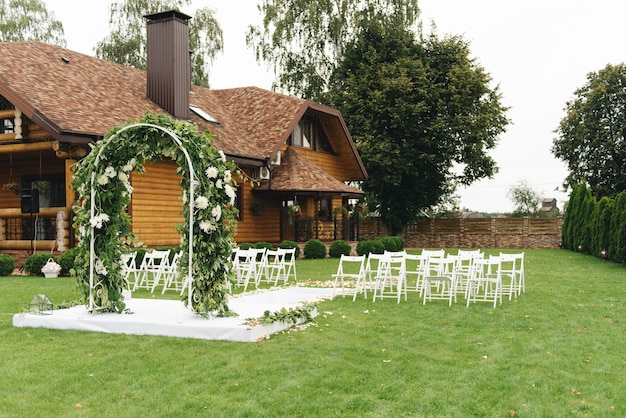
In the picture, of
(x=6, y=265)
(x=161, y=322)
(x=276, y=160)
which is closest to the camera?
(x=161, y=322)

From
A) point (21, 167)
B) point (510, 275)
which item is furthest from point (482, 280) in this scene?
point (21, 167)

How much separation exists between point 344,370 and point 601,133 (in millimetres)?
34907

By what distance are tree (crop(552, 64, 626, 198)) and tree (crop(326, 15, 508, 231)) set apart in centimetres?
774

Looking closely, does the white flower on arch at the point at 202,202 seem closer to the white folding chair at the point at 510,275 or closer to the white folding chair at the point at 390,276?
the white folding chair at the point at 390,276

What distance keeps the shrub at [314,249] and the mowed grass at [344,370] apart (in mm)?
12933

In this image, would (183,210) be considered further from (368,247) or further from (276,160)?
(368,247)

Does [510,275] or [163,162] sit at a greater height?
[163,162]

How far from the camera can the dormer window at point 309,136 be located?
85.7ft

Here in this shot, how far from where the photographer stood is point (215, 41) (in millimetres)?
36188

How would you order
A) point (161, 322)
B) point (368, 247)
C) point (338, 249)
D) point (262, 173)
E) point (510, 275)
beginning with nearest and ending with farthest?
point (161, 322) → point (510, 275) → point (338, 249) → point (262, 173) → point (368, 247)

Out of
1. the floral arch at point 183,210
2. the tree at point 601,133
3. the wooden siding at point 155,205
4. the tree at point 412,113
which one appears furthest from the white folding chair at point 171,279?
the tree at point 601,133

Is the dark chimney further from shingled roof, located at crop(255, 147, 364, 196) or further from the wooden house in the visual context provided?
shingled roof, located at crop(255, 147, 364, 196)

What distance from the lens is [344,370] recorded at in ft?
19.9

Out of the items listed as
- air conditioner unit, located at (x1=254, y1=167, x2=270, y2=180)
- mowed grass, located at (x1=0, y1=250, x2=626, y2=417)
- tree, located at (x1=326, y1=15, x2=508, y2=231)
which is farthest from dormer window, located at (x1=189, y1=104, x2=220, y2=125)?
mowed grass, located at (x1=0, y1=250, x2=626, y2=417)
